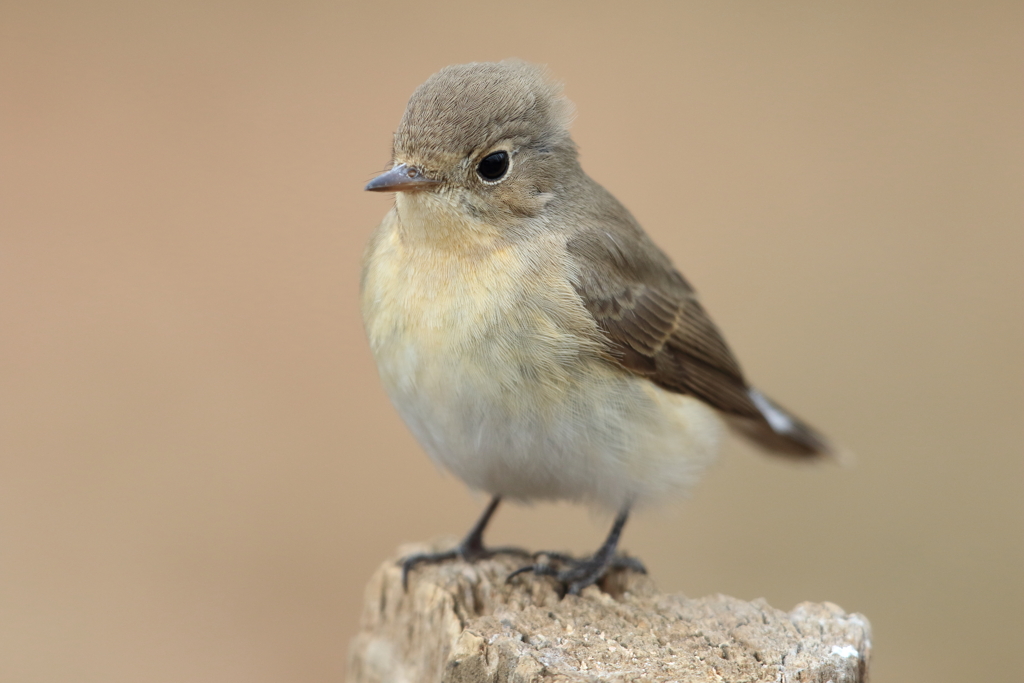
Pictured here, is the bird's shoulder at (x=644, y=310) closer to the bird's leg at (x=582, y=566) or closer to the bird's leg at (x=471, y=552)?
the bird's leg at (x=582, y=566)

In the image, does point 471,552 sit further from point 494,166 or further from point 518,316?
point 494,166

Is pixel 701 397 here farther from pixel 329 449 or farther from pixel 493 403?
pixel 329 449

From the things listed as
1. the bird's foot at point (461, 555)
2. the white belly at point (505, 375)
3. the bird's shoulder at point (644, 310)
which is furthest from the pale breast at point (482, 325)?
the bird's foot at point (461, 555)

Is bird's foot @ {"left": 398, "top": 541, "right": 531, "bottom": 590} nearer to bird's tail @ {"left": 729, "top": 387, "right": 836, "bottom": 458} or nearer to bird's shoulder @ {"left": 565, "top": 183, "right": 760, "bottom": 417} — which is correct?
bird's shoulder @ {"left": 565, "top": 183, "right": 760, "bottom": 417}

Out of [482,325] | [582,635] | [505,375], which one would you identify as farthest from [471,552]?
[582,635]

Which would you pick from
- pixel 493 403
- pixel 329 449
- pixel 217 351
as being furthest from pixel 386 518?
pixel 493 403

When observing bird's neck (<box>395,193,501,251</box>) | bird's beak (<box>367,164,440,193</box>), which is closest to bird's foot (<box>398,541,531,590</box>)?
bird's neck (<box>395,193,501,251</box>)
